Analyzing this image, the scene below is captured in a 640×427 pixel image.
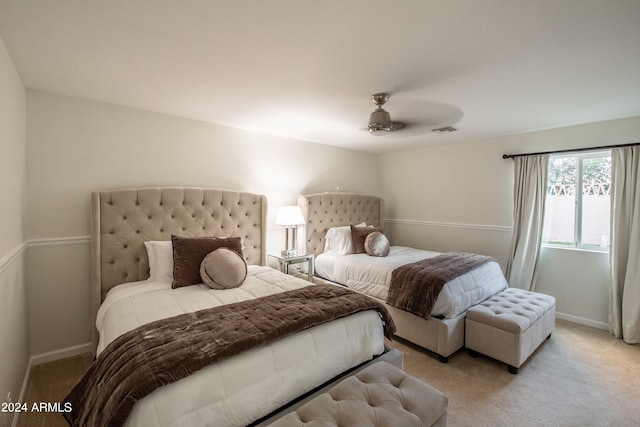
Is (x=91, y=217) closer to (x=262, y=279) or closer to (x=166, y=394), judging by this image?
(x=262, y=279)

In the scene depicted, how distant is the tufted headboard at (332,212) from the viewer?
13.5 ft

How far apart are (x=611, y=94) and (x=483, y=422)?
289 cm

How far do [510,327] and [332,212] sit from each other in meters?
2.66

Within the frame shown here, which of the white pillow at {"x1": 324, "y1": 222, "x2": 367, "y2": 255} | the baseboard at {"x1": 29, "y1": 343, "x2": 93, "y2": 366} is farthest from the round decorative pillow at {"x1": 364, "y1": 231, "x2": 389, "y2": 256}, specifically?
the baseboard at {"x1": 29, "y1": 343, "x2": 93, "y2": 366}

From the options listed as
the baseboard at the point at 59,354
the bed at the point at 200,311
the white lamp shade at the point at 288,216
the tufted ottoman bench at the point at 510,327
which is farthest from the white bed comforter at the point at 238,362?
the white lamp shade at the point at 288,216

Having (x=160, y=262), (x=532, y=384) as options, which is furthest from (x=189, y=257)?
(x=532, y=384)

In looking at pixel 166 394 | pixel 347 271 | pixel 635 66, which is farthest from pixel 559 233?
pixel 166 394

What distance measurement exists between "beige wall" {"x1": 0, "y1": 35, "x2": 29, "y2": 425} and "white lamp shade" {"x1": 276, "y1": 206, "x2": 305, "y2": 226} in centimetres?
232

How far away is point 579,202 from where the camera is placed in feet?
11.4

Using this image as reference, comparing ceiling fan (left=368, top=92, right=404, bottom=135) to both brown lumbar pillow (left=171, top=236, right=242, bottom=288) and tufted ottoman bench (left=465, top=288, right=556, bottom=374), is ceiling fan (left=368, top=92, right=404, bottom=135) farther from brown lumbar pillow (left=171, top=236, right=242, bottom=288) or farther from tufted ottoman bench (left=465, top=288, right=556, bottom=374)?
tufted ottoman bench (left=465, top=288, right=556, bottom=374)

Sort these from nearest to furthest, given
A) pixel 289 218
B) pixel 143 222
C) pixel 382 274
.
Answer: pixel 143 222 → pixel 382 274 → pixel 289 218

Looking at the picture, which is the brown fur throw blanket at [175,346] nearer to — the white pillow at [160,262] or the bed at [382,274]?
the white pillow at [160,262]

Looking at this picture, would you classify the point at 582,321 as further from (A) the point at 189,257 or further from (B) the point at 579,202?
(A) the point at 189,257

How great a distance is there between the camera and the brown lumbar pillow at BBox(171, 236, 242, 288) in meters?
2.40
